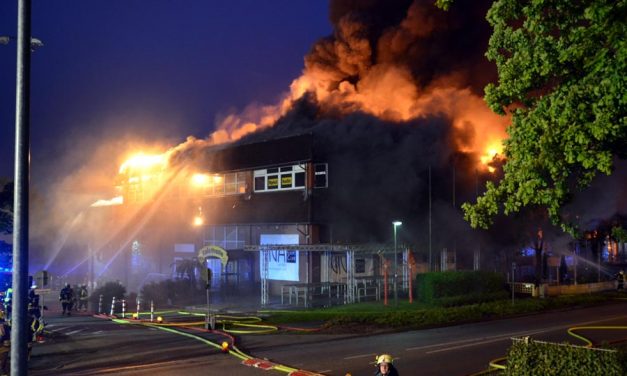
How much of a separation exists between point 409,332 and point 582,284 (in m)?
18.9

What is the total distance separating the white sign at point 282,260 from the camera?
112 ft

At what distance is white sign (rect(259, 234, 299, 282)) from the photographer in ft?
112

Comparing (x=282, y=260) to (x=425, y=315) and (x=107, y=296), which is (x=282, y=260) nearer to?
(x=107, y=296)

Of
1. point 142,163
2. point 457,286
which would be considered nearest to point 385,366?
point 457,286

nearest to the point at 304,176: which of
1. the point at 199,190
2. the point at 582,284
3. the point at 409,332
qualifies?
the point at 199,190

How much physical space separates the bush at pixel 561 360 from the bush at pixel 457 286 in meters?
16.4

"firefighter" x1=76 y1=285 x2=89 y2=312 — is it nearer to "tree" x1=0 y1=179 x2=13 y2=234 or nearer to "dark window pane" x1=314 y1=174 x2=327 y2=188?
"tree" x1=0 y1=179 x2=13 y2=234

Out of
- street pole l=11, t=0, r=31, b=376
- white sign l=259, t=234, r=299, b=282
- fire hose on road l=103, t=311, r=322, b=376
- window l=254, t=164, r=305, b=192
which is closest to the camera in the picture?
street pole l=11, t=0, r=31, b=376

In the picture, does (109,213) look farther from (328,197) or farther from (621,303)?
(621,303)

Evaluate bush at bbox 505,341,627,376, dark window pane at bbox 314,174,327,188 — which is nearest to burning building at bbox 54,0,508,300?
dark window pane at bbox 314,174,327,188

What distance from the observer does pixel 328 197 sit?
33.3 m

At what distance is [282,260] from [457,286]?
11031 mm

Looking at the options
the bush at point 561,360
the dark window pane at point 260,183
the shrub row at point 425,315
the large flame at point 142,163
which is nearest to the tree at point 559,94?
the bush at point 561,360

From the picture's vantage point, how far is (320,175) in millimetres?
33688
